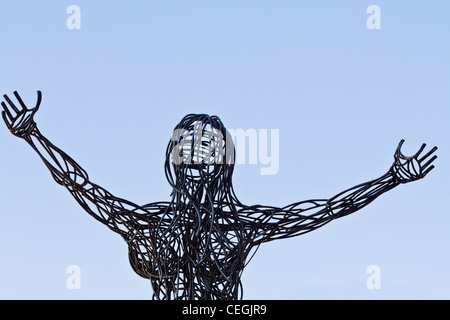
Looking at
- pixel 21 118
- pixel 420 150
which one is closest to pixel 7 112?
pixel 21 118

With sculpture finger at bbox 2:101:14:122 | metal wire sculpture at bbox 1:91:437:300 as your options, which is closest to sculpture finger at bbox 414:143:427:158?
metal wire sculpture at bbox 1:91:437:300

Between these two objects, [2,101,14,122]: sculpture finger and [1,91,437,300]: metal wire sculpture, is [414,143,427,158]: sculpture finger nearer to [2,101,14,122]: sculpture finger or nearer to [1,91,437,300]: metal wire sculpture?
[1,91,437,300]: metal wire sculpture

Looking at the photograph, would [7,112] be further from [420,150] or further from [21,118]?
[420,150]

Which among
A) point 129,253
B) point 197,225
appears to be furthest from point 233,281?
point 129,253

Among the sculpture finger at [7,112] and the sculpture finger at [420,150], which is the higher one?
the sculpture finger at [7,112]

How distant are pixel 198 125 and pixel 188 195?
0.25 m

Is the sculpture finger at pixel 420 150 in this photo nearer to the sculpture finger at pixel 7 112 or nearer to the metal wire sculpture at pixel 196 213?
the metal wire sculpture at pixel 196 213

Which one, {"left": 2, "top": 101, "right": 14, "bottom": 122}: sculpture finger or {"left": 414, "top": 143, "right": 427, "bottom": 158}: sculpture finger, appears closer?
{"left": 2, "top": 101, "right": 14, "bottom": 122}: sculpture finger

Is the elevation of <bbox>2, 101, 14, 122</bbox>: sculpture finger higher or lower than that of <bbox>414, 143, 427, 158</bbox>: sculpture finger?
higher

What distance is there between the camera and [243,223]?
2.77 metres

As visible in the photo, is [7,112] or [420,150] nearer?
[7,112]

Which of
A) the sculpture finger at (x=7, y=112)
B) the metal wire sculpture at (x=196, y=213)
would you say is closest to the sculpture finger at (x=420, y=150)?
the metal wire sculpture at (x=196, y=213)

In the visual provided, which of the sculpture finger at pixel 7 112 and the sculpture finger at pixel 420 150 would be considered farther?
the sculpture finger at pixel 420 150
